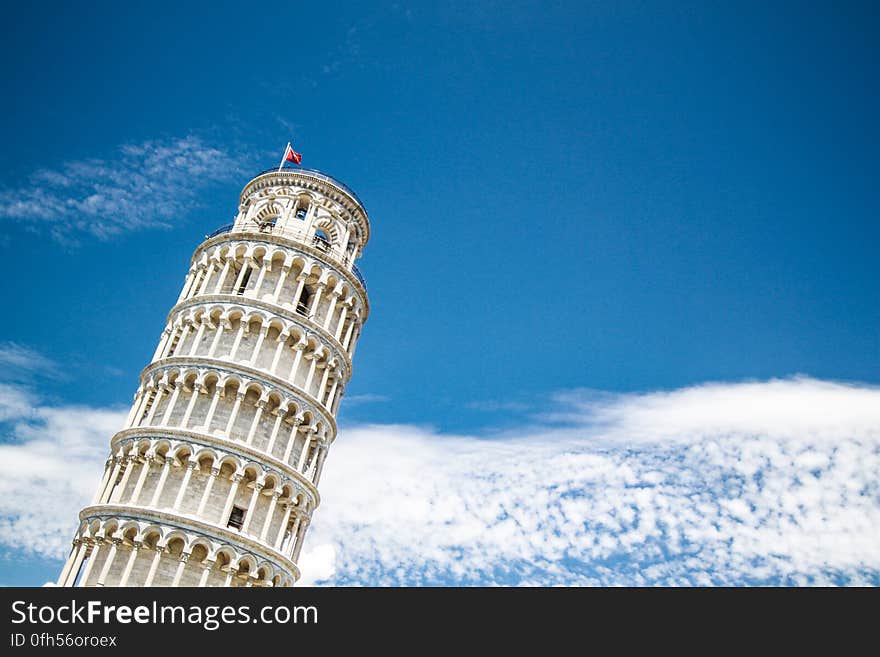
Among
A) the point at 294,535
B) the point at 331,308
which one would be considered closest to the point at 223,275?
the point at 331,308

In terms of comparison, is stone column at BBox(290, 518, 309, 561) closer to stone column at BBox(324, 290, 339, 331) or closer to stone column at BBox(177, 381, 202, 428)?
stone column at BBox(177, 381, 202, 428)

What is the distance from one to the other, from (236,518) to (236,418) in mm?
5329

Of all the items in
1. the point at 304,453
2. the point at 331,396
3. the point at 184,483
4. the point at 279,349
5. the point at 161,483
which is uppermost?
the point at 279,349

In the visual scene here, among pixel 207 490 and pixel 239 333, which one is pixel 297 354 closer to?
pixel 239 333

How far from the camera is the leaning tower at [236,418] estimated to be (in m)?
38.3

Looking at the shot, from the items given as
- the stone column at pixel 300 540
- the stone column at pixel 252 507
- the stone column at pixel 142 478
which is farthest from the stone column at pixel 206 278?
the stone column at pixel 300 540

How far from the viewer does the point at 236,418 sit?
42.1 meters

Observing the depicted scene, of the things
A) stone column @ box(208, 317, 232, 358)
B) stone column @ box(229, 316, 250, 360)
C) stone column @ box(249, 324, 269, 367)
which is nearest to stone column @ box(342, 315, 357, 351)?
stone column @ box(249, 324, 269, 367)
